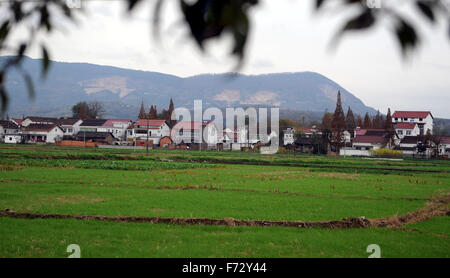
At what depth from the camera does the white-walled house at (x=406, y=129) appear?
102 meters

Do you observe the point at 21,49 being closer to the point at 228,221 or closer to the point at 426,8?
the point at 426,8

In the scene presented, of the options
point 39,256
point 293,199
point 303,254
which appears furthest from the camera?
point 293,199

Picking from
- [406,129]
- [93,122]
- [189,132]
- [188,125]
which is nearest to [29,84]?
[189,132]

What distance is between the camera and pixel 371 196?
75.3 feet

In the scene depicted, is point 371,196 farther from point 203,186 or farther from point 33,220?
point 33,220

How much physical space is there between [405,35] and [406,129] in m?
110

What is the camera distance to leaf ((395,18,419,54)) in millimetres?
1381

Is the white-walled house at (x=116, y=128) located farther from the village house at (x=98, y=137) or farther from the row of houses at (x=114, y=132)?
the village house at (x=98, y=137)

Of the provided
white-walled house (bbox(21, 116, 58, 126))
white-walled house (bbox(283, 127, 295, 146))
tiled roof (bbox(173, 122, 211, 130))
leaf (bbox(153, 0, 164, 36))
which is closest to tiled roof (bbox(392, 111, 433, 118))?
white-walled house (bbox(283, 127, 295, 146))

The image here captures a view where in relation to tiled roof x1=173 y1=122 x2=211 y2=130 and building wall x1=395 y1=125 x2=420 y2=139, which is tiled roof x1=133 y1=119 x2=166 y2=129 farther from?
building wall x1=395 y1=125 x2=420 y2=139

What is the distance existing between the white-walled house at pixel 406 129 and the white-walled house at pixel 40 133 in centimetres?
8344

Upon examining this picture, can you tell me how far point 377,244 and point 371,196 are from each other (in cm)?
1223

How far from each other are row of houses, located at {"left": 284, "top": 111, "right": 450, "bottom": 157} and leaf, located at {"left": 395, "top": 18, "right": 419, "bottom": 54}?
282ft
